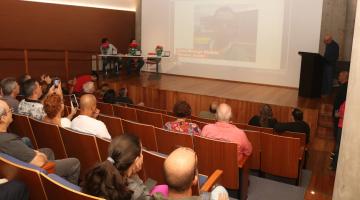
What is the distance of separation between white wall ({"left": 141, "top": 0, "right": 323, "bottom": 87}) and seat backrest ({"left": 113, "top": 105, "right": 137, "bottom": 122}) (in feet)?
14.5

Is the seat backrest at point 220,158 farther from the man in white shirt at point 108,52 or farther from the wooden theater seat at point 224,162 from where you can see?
the man in white shirt at point 108,52

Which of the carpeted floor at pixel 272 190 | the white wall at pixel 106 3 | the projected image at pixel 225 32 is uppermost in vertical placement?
the white wall at pixel 106 3

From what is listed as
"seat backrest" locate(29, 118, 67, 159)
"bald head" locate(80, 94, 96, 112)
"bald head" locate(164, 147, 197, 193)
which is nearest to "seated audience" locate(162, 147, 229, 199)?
"bald head" locate(164, 147, 197, 193)

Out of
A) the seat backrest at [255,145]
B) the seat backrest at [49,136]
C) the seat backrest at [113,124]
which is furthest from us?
the seat backrest at [255,145]

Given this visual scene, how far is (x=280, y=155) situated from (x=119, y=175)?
2.43 metres

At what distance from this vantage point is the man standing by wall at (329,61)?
726 centimetres

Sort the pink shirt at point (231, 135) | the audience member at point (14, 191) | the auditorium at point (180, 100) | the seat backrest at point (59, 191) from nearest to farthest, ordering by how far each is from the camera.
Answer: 1. the seat backrest at point (59, 191)
2. the audience member at point (14, 191)
3. the auditorium at point (180, 100)
4. the pink shirt at point (231, 135)

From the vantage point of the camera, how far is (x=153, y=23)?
33.2ft

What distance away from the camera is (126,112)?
4.83 metres

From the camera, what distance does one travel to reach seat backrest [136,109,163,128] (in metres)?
4.45

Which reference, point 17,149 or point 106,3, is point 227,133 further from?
point 106,3

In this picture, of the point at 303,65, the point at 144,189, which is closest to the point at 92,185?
the point at 144,189

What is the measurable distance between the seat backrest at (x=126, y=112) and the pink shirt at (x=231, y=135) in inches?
60.3

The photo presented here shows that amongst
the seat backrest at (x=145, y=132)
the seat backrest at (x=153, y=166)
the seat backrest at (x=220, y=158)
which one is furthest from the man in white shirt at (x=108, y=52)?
the seat backrest at (x=153, y=166)
